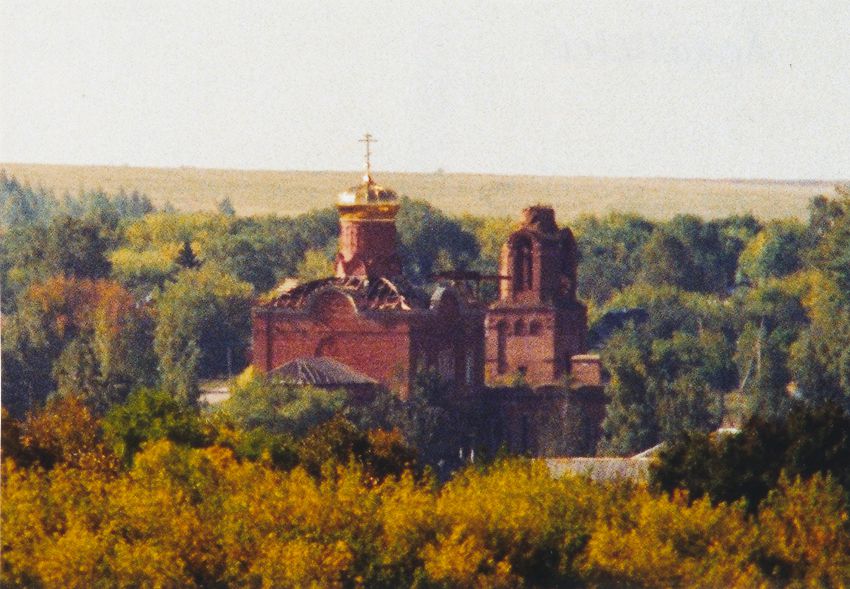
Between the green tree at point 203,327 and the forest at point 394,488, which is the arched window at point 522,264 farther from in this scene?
the green tree at point 203,327

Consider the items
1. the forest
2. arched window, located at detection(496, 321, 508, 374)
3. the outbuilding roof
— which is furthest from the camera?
arched window, located at detection(496, 321, 508, 374)

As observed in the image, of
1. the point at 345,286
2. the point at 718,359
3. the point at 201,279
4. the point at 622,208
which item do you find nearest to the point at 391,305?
the point at 345,286

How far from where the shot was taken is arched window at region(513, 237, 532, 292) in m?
98.6

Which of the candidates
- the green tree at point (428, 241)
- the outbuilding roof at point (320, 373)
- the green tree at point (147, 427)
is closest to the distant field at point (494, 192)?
the green tree at point (428, 241)

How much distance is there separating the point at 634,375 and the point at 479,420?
10.6ft

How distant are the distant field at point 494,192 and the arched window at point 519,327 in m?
41.6

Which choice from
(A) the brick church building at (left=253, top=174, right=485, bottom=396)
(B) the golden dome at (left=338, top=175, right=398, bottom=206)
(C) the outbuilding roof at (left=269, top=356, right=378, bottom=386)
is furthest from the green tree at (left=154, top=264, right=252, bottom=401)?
(B) the golden dome at (left=338, top=175, right=398, bottom=206)

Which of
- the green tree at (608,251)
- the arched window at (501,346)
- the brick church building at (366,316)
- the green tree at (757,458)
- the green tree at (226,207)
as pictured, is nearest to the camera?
the green tree at (757,458)

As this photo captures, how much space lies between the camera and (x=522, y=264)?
99.3 m

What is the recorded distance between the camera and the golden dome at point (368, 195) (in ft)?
296

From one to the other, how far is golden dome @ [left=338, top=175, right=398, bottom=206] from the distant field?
166 feet

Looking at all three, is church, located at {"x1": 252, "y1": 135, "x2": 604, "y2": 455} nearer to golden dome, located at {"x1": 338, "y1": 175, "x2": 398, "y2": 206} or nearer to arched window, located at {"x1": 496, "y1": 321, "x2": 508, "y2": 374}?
golden dome, located at {"x1": 338, "y1": 175, "x2": 398, "y2": 206}

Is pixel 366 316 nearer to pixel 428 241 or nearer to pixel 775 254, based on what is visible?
pixel 428 241

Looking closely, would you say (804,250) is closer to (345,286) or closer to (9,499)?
(345,286)
